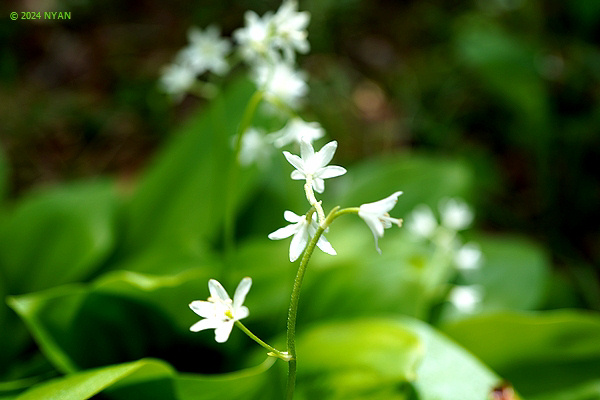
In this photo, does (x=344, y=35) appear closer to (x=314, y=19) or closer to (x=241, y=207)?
(x=314, y=19)

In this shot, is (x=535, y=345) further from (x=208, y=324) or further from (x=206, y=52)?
(x=206, y=52)

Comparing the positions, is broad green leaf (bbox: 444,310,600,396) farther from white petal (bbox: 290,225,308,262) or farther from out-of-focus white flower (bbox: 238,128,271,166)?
white petal (bbox: 290,225,308,262)

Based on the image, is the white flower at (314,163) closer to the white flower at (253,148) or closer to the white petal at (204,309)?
the white petal at (204,309)

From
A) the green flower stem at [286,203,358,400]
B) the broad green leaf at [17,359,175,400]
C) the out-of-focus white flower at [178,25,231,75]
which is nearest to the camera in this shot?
the green flower stem at [286,203,358,400]

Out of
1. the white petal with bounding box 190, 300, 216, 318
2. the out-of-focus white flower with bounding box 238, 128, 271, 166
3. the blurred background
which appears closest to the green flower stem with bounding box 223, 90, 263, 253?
the out-of-focus white flower with bounding box 238, 128, 271, 166

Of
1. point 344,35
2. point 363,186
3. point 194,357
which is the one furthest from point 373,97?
point 194,357

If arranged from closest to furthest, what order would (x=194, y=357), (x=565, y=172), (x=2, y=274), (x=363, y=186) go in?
(x=194, y=357)
(x=2, y=274)
(x=363, y=186)
(x=565, y=172)

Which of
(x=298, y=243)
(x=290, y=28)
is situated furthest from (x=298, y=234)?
(x=290, y=28)
